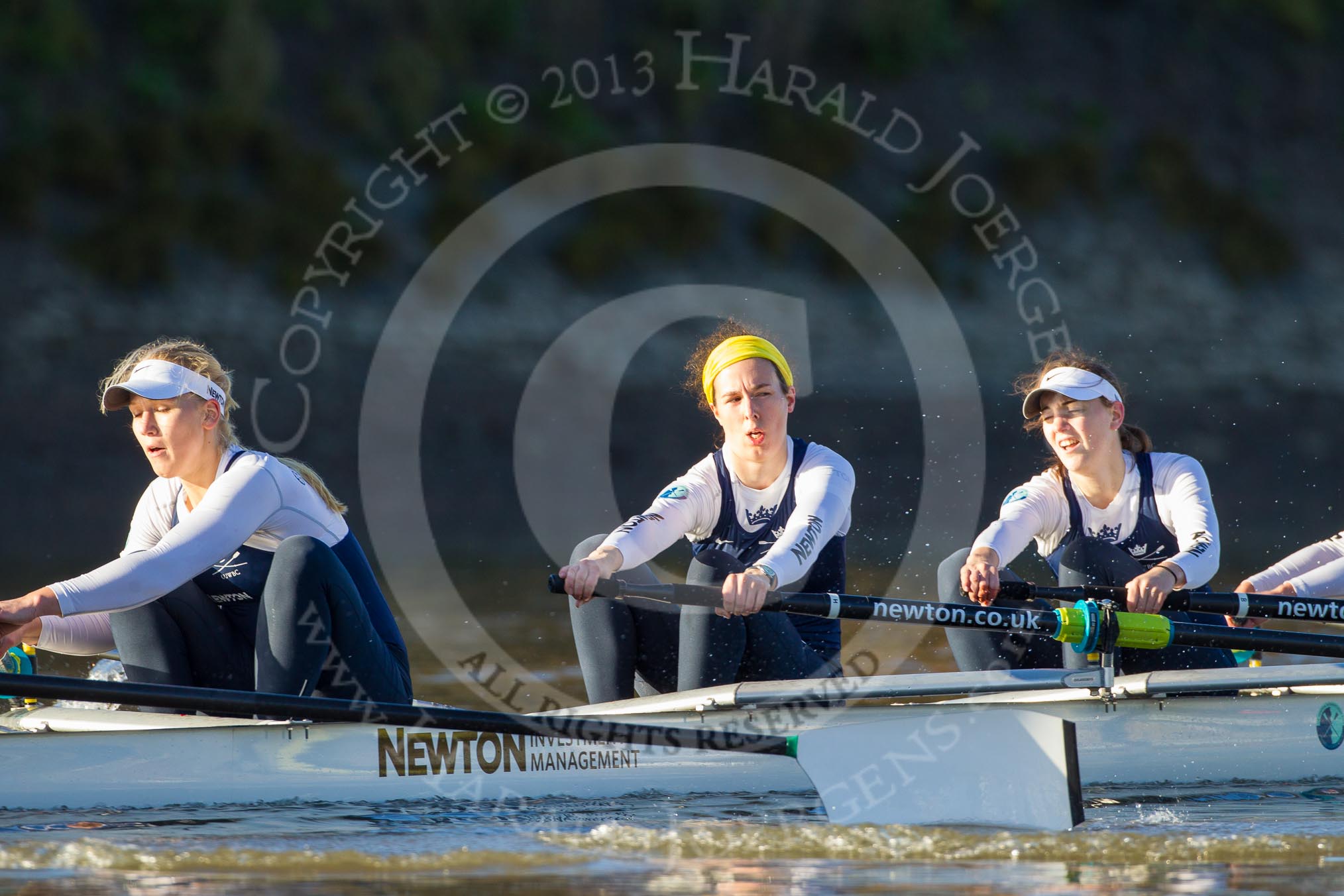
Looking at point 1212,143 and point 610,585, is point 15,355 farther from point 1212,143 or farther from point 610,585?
point 1212,143

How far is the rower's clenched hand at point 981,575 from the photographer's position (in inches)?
196

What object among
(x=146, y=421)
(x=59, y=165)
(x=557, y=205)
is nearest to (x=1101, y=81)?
(x=557, y=205)

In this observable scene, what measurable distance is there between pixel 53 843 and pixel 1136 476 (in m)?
3.26

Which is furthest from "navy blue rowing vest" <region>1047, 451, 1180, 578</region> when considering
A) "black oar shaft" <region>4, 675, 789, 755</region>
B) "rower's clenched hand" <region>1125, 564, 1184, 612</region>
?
"black oar shaft" <region>4, 675, 789, 755</region>

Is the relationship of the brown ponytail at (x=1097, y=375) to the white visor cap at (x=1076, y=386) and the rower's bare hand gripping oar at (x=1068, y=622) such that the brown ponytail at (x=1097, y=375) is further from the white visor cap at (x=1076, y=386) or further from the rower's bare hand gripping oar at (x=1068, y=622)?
the rower's bare hand gripping oar at (x=1068, y=622)

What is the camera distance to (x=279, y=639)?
4.27m

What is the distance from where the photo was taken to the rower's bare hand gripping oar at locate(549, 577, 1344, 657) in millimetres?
4754

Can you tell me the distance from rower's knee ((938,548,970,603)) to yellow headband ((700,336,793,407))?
729 mm

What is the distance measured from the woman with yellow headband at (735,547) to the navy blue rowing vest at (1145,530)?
739 mm

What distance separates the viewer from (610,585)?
4621 mm

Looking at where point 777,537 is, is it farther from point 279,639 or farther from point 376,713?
point 279,639

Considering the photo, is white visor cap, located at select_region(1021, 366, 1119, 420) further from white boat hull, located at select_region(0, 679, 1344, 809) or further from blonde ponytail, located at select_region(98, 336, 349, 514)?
blonde ponytail, located at select_region(98, 336, 349, 514)

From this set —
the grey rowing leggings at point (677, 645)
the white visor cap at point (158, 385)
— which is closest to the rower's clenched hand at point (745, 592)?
the grey rowing leggings at point (677, 645)

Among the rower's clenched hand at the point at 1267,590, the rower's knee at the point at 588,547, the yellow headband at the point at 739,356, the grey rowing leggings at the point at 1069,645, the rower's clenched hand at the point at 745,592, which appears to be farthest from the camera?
the rower's clenched hand at the point at 1267,590
